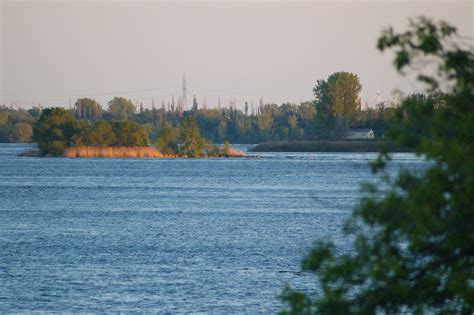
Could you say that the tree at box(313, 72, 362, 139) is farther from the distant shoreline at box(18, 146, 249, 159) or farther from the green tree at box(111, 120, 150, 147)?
the green tree at box(111, 120, 150, 147)

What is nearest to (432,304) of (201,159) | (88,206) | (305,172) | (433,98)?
(433,98)

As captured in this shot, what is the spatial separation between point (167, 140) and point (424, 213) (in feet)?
374

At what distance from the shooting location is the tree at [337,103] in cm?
14788

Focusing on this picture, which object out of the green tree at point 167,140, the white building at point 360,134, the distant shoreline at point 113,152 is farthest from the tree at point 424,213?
the white building at point 360,134

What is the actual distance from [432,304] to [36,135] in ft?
382

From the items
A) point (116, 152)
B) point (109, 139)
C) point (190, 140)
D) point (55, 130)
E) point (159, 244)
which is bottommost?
point (159, 244)

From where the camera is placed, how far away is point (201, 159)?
13838 cm

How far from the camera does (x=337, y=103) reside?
14762cm

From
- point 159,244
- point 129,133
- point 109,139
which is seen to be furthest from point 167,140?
point 159,244

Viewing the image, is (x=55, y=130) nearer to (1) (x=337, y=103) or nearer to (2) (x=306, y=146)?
(1) (x=337, y=103)

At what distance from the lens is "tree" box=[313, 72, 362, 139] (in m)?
148

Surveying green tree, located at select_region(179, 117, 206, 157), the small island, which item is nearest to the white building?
the small island

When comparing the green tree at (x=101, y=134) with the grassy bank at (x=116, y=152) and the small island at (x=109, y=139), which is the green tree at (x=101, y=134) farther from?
the grassy bank at (x=116, y=152)

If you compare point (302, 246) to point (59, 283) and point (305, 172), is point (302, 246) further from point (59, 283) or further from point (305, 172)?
point (305, 172)
